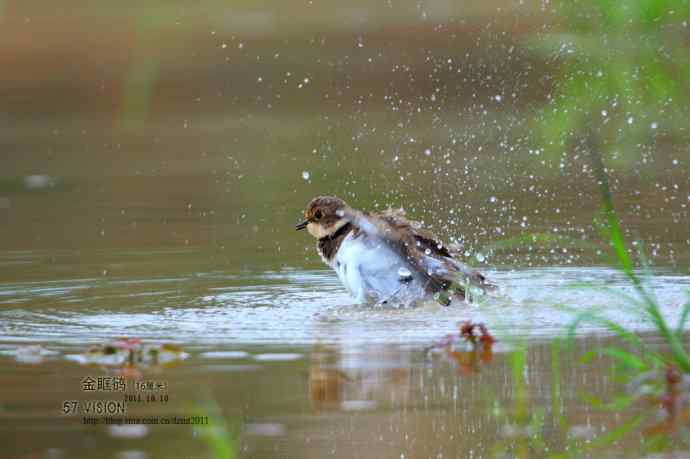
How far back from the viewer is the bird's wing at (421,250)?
9.28m

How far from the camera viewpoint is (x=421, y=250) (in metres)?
9.51

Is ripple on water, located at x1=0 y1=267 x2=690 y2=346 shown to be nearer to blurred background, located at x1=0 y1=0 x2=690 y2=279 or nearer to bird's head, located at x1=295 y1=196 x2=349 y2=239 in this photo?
bird's head, located at x1=295 y1=196 x2=349 y2=239

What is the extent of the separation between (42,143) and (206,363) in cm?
1072

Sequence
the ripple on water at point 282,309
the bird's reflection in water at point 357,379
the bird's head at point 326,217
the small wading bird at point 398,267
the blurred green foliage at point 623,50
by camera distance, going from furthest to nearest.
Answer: the bird's head at point 326,217 → the small wading bird at point 398,267 → the ripple on water at point 282,309 → the blurred green foliage at point 623,50 → the bird's reflection in water at point 357,379

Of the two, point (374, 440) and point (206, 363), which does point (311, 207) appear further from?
point (374, 440)

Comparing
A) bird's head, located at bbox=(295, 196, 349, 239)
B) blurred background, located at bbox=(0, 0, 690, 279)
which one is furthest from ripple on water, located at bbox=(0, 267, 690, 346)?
blurred background, located at bbox=(0, 0, 690, 279)

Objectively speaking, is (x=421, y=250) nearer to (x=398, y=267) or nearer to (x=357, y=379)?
(x=398, y=267)

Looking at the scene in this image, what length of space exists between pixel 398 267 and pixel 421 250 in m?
0.24

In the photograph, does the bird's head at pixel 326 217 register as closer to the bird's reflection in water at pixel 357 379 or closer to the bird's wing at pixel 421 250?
the bird's wing at pixel 421 250

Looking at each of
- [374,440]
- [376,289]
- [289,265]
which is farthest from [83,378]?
[289,265]

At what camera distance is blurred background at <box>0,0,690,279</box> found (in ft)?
35.9

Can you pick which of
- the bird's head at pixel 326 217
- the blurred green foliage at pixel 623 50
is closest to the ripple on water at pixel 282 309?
the bird's head at pixel 326 217

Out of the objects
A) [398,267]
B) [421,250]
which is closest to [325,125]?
[421,250]

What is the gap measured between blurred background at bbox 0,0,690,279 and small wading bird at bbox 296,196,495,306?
0.62 metres
